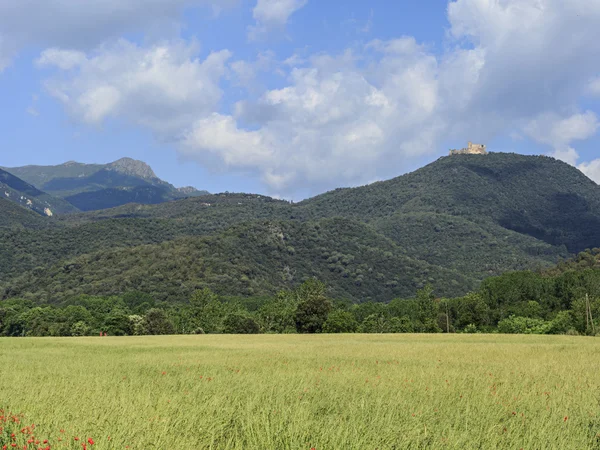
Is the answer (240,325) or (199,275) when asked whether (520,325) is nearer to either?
(240,325)

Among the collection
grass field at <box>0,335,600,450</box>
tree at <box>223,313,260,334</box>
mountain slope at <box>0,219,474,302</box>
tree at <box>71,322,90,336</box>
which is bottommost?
tree at <box>71,322,90,336</box>

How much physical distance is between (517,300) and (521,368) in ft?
320

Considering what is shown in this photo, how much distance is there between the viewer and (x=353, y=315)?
108m

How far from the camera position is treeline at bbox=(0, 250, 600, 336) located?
90.6m

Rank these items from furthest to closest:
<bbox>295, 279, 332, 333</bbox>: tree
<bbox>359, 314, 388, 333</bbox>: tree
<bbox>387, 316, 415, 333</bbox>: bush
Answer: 1. <bbox>359, 314, 388, 333</bbox>: tree
2. <bbox>387, 316, 415, 333</bbox>: bush
3. <bbox>295, 279, 332, 333</bbox>: tree

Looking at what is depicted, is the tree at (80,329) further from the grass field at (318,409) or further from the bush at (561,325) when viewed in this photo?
the grass field at (318,409)

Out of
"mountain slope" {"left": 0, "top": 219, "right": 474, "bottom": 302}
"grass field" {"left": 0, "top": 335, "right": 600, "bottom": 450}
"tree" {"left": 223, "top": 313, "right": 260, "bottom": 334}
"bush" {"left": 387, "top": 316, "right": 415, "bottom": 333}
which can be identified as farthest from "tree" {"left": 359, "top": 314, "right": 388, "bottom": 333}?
"grass field" {"left": 0, "top": 335, "right": 600, "bottom": 450}

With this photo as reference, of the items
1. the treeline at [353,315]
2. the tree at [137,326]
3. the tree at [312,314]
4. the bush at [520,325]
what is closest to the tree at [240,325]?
the treeline at [353,315]

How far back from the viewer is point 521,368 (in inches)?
887

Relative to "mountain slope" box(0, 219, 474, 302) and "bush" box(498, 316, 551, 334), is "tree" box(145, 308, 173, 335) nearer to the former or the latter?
"bush" box(498, 316, 551, 334)

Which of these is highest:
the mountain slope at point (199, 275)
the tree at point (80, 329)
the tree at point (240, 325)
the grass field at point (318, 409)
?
the mountain slope at point (199, 275)

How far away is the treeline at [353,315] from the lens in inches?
3565

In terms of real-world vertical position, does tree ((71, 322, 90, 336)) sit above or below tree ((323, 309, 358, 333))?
below

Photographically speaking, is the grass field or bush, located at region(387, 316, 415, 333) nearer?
the grass field
